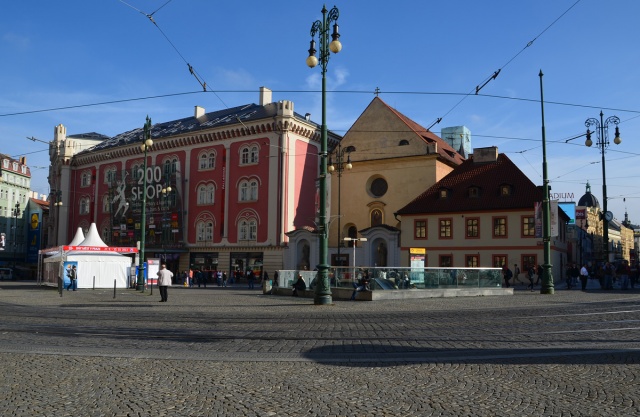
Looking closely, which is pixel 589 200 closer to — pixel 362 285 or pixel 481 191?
pixel 481 191

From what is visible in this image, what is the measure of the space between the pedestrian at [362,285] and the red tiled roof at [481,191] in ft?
73.3

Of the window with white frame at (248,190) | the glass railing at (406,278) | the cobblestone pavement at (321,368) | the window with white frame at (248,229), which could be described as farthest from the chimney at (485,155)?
the cobblestone pavement at (321,368)

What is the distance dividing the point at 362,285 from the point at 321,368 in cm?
1668

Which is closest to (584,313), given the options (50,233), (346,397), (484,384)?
(484,384)

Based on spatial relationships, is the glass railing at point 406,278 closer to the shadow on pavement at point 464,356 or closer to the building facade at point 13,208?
the shadow on pavement at point 464,356

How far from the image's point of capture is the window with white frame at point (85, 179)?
69.3 m

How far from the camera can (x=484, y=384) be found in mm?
6848

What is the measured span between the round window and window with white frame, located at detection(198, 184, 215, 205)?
15.4m

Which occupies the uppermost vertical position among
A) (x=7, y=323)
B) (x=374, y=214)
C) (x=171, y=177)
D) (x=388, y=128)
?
(x=388, y=128)

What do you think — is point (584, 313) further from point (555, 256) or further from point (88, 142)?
point (88, 142)

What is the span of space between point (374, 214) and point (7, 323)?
1663 inches

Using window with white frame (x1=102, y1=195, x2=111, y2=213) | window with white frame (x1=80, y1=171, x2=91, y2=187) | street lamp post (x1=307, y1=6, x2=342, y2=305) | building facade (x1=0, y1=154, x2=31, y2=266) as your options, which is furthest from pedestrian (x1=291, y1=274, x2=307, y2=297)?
building facade (x1=0, y1=154, x2=31, y2=266)

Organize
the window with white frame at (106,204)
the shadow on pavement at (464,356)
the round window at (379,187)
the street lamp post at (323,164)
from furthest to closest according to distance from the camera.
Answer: the window with white frame at (106,204) < the round window at (379,187) < the street lamp post at (323,164) < the shadow on pavement at (464,356)

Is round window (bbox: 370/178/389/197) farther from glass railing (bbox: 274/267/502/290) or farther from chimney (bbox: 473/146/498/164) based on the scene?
glass railing (bbox: 274/267/502/290)
